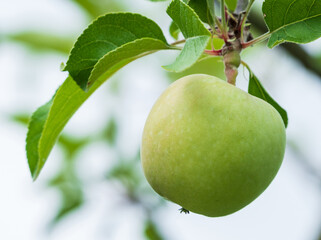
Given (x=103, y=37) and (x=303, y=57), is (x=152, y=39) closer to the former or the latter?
(x=103, y=37)

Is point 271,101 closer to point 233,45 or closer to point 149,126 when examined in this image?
point 233,45

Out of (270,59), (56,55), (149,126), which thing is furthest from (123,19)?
(270,59)

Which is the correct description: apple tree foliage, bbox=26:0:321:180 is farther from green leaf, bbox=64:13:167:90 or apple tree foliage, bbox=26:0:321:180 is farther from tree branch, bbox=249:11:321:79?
tree branch, bbox=249:11:321:79

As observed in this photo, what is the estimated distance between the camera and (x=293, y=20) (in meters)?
1.03

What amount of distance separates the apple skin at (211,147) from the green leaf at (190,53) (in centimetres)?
10

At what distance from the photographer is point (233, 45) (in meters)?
1.05

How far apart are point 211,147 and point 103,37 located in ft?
0.90

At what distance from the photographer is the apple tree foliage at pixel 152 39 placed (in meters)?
0.90

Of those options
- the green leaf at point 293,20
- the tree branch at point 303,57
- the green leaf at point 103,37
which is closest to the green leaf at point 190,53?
the green leaf at point 103,37

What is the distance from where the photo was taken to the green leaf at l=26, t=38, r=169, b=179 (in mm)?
926

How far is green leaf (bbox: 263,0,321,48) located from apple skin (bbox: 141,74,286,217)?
149mm

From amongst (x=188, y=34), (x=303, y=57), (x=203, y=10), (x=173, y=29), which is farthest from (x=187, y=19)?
(x=303, y=57)

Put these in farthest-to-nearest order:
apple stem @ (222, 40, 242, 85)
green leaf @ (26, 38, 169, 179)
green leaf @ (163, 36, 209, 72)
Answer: apple stem @ (222, 40, 242, 85) < green leaf @ (26, 38, 169, 179) < green leaf @ (163, 36, 209, 72)

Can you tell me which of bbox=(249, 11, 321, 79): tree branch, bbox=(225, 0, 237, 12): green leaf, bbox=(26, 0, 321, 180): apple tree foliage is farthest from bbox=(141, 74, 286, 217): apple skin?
bbox=(249, 11, 321, 79): tree branch
